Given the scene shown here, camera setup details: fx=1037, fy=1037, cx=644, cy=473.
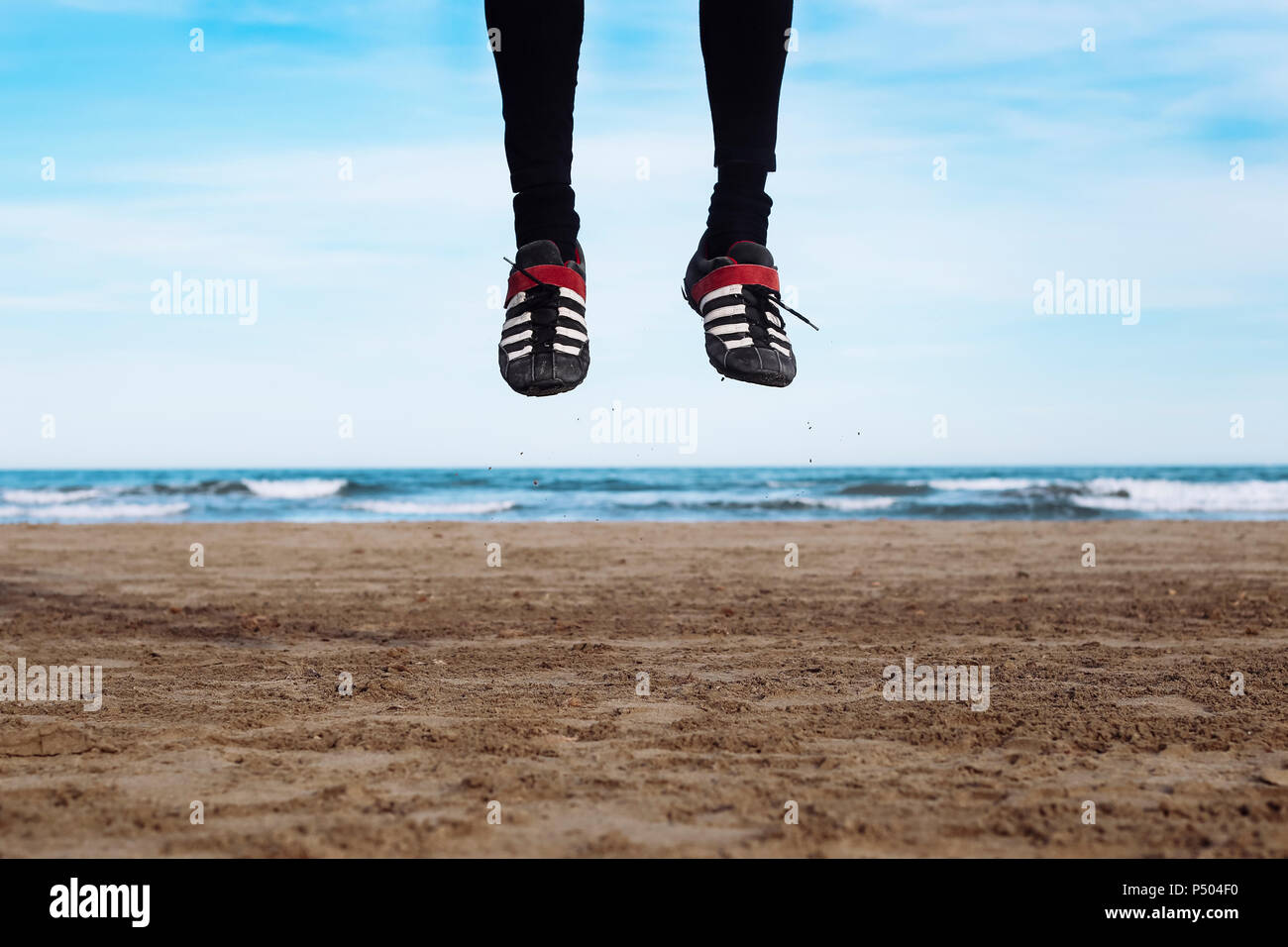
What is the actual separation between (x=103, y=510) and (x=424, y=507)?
6304 mm

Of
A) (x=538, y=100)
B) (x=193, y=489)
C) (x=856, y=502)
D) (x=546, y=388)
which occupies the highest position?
(x=193, y=489)

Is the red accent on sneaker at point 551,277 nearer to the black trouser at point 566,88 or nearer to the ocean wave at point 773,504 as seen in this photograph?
the black trouser at point 566,88

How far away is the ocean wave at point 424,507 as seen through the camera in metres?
20.0

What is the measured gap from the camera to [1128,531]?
13031mm

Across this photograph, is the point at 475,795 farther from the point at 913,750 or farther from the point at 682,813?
the point at 913,750

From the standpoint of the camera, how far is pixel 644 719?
350 cm

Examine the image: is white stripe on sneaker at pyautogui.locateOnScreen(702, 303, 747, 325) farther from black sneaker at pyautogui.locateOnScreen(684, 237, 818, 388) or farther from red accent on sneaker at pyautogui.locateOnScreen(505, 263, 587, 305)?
red accent on sneaker at pyautogui.locateOnScreen(505, 263, 587, 305)

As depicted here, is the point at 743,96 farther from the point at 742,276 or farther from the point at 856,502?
the point at 856,502

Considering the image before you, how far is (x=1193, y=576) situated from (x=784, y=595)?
361 centimetres

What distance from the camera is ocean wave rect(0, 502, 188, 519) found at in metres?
19.3

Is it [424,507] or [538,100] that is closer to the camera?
[538,100]

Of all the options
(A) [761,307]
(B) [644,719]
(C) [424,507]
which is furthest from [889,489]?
(A) [761,307]
